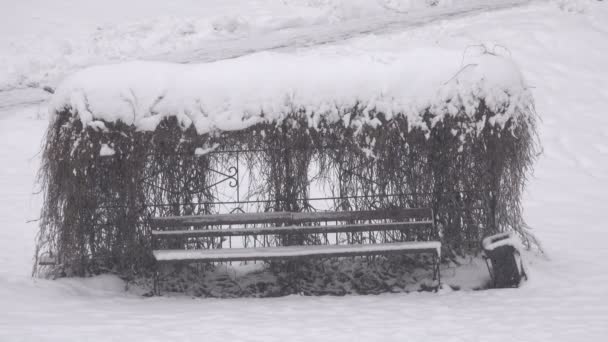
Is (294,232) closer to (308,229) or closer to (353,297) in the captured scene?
(308,229)

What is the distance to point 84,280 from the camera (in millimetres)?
Result: 7195

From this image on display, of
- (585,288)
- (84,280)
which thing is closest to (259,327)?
(84,280)

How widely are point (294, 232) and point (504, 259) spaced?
2.08 meters

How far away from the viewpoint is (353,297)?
6.84m

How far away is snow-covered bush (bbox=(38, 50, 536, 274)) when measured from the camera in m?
6.95

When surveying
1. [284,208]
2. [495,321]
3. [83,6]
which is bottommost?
[495,321]

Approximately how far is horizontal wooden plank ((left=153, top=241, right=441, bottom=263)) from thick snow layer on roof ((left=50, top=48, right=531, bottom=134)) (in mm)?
1196

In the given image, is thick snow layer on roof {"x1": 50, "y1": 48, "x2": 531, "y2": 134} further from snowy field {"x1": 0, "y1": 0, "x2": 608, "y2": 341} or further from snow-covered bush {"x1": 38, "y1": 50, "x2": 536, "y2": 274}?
snowy field {"x1": 0, "y1": 0, "x2": 608, "y2": 341}

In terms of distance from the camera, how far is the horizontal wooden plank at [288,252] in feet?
22.0

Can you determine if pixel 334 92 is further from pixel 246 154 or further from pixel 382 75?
pixel 246 154

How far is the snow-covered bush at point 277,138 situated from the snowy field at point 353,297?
725mm

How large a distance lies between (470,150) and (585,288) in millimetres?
1699

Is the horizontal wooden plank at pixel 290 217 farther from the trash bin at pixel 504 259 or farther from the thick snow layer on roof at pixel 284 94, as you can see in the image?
the thick snow layer on roof at pixel 284 94

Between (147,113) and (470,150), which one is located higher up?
(147,113)
